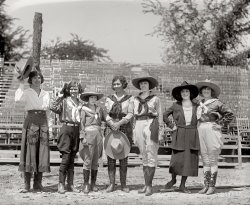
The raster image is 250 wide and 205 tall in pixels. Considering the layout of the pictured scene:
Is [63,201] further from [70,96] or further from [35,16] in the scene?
[35,16]

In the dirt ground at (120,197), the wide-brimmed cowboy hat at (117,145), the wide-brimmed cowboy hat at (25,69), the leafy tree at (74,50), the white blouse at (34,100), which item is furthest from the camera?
the leafy tree at (74,50)

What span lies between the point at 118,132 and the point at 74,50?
44829 millimetres

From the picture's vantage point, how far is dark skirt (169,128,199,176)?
735cm

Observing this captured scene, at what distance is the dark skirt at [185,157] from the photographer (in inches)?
289

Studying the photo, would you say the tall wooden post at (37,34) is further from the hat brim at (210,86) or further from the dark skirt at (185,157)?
the dark skirt at (185,157)

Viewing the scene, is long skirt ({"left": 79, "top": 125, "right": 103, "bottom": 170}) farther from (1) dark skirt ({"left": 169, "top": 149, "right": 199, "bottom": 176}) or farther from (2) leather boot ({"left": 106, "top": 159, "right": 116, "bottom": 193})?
(1) dark skirt ({"left": 169, "top": 149, "right": 199, "bottom": 176})

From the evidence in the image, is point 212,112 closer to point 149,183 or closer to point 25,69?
point 149,183

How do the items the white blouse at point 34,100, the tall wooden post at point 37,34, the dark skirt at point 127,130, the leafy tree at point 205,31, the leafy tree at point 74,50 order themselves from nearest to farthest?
the white blouse at point 34,100 → the dark skirt at point 127,130 → the tall wooden post at point 37,34 → the leafy tree at point 205,31 → the leafy tree at point 74,50

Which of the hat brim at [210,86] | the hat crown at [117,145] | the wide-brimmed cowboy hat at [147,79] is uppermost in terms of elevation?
the wide-brimmed cowboy hat at [147,79]

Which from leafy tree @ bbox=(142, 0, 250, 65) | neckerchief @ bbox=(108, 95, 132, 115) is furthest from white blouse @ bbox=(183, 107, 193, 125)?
leafy tree @ bbox=(142, 0, 250, 65)

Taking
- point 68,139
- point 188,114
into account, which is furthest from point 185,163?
point 68,139

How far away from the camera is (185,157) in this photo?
738cm

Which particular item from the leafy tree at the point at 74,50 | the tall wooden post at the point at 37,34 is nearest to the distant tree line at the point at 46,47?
the leafy tree at the point at 74,50

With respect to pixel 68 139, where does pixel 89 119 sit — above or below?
above
